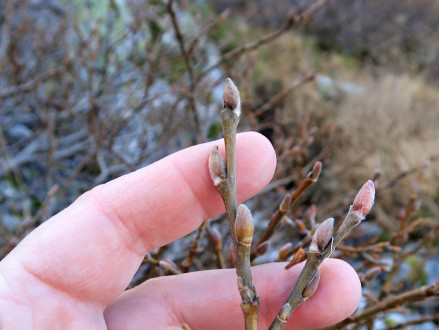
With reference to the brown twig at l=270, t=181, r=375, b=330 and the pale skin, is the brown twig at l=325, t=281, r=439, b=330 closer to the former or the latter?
the pale skin

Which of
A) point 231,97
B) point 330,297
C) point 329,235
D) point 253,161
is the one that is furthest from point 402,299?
point 231,97

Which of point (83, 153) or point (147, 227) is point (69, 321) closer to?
point (147, 227)

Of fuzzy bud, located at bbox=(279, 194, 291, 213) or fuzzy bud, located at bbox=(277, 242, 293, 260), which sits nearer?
fuzzy bud, located at bbox=(279, 194, 291, 213)

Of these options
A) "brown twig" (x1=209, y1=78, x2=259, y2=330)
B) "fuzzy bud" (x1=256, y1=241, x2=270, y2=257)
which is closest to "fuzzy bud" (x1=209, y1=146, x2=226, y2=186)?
"brown twig" (x1=209, y1=78, x2=259, y2=330)

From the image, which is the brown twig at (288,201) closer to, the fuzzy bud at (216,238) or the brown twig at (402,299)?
the fuzzy bud at (216,238)

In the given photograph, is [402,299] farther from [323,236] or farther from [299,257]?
[323,236]

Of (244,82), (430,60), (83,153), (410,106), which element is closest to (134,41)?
(83,153)

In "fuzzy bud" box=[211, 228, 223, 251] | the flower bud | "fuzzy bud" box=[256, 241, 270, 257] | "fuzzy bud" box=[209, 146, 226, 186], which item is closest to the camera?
the flower bud

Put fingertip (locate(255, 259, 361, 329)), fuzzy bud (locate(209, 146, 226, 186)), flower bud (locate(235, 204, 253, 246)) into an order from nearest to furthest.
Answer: flower bud (locate(235, 204, 253, 246))
fuzzy bud (locate(209, 146, 226, 186))
fingertip (locate(255, 259, 361, 329))

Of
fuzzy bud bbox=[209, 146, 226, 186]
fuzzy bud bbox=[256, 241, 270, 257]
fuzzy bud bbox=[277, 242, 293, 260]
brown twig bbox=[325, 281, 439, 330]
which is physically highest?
fuzzy bud bbox=[209, 146, 226, 186]
